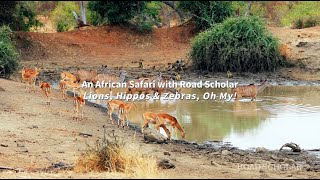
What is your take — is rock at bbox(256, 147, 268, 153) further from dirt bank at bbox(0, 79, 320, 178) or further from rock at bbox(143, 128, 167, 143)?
rock at bbox(143, 128, 167, 143)

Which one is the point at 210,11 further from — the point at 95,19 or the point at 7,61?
the point at 7,61

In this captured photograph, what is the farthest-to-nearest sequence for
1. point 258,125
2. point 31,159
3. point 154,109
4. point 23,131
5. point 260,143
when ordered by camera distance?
point 154,109, point 258,125, point 260,143, point 23,131, point 31,159

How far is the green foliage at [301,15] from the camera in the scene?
35781mm

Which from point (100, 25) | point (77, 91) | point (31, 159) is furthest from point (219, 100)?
point (100, 25)

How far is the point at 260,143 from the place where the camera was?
15.5m

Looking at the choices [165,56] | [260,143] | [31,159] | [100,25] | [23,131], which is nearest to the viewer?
[31,159]

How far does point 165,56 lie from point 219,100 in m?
10.9

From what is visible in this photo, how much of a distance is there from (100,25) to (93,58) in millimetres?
6333

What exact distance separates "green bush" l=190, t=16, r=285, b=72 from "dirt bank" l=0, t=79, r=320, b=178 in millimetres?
11095

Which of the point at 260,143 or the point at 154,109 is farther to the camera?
the point at 154,109

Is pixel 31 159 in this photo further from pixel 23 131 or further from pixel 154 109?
pixel 154 109

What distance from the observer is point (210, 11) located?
35.8 metres

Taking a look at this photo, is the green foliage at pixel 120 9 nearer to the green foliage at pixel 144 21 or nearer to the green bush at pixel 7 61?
the green foliage at pixel 144 21

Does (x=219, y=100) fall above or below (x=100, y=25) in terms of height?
below
